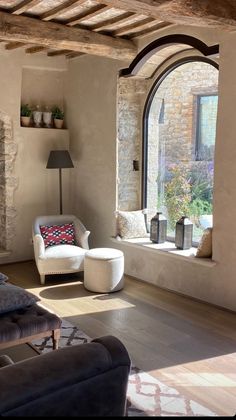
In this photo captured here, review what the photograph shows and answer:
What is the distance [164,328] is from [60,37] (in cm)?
322

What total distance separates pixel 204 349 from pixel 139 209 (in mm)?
2639

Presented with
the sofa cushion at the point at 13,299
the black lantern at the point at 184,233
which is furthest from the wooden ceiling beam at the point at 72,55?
the sofa cushion at the point at 13,299

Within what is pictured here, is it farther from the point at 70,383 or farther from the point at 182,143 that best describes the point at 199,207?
the point at 70,383

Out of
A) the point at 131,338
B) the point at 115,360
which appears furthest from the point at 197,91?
the point at 115,360

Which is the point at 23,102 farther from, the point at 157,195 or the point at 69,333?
the point at 69,333

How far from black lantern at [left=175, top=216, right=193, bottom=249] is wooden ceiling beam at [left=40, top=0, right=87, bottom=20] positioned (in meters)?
2.51

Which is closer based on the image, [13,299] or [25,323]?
[25,323]

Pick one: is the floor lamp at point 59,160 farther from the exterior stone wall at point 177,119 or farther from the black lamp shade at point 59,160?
the exterior stone wall at point 177,119

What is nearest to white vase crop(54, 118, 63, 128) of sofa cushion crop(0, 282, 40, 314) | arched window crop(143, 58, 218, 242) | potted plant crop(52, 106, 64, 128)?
potted plant crop(52, 106, 64, 128)

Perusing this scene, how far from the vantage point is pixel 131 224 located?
5512mm

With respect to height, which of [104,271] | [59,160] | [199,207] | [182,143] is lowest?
[104,271]

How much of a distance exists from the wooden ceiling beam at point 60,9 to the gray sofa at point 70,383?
10.9 feet

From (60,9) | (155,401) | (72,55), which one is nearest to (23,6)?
(60,9)

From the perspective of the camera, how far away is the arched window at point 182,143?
4.93 metres
